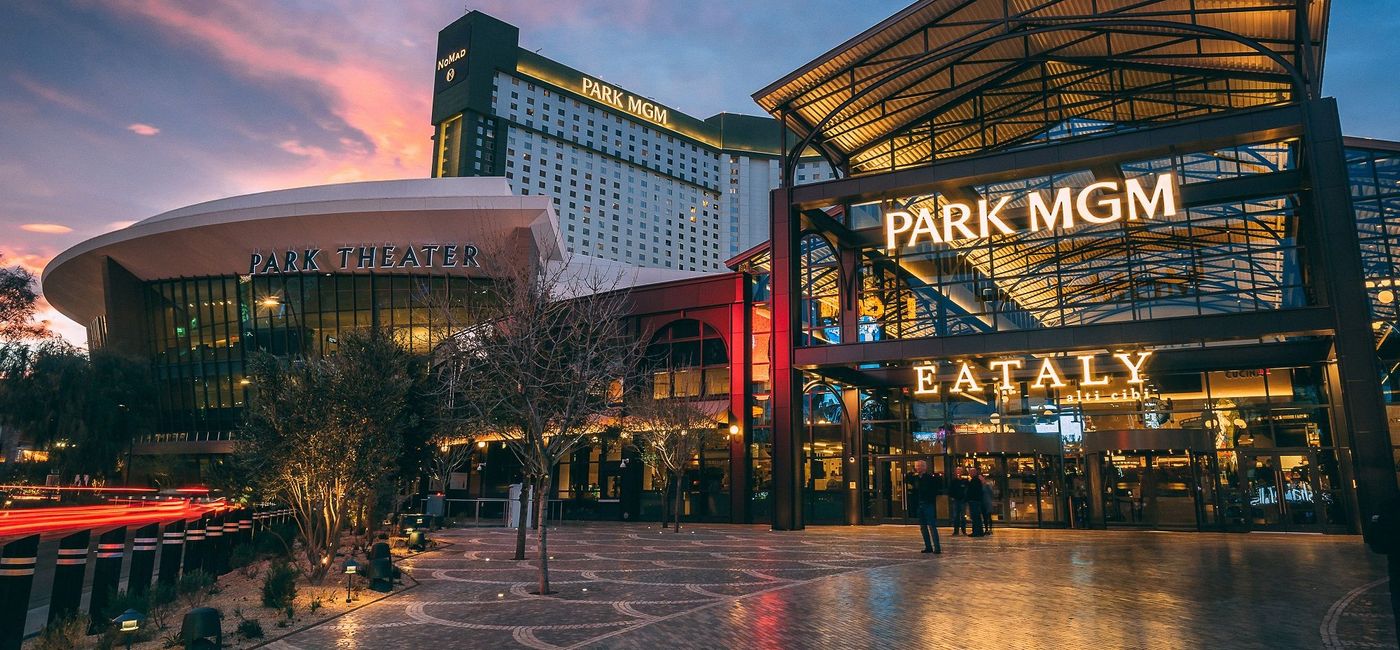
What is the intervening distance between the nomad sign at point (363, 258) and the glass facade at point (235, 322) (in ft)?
3.71

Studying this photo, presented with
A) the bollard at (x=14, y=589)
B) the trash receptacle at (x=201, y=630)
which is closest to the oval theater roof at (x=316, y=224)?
the bollard at (x=14, y=589)

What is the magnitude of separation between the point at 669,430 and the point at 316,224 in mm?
34452

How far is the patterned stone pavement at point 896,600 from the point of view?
28.4 feet

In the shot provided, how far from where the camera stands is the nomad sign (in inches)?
1987

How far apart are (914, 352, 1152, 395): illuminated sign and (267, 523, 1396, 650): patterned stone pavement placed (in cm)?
640

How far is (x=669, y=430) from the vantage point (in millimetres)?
27938

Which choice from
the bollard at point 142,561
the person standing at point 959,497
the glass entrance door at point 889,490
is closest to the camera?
the bollard at point 142,561

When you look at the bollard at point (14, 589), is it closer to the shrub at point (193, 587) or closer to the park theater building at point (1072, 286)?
the shrub at point (193, 587)

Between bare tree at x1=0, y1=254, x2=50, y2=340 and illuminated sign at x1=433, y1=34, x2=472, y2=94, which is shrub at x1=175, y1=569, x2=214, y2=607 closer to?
bare tree at x1=0, y1=254, x2=50, y2=340

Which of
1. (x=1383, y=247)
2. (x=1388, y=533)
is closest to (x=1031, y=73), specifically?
(x=1383, y=247)

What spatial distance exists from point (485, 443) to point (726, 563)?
25507mm

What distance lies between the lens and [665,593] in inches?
475

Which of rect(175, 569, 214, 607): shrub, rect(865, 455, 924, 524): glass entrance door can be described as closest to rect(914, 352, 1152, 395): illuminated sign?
rect(865, 455, 924, 524): glass entrance door

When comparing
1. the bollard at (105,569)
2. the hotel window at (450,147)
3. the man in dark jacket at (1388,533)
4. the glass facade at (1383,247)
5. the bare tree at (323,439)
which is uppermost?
the hotel window at (450,147)
